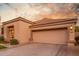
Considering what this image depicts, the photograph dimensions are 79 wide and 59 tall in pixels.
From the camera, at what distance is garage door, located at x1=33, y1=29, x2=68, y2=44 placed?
2.25 meters

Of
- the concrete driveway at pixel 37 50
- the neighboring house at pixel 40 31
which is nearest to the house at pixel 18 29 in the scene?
the neighboring house at pixel 40 31

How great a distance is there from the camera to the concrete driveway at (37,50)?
226cm

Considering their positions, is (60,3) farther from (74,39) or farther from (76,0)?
(74,39)

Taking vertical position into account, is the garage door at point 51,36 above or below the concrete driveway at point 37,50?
above

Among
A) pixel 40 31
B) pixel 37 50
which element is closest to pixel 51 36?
pixel 40 31

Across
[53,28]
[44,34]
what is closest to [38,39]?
[44,34]

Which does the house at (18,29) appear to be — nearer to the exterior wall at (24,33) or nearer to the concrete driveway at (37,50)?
the exterior wall at (24,33)

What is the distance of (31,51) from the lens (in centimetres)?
229

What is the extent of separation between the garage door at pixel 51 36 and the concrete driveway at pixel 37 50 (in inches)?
2.7

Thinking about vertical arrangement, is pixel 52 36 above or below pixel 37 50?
above

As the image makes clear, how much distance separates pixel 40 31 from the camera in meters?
2.30

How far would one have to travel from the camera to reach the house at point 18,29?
2.28 metres

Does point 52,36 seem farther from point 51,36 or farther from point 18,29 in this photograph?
point 18,29

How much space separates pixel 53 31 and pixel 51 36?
0.08 metres
